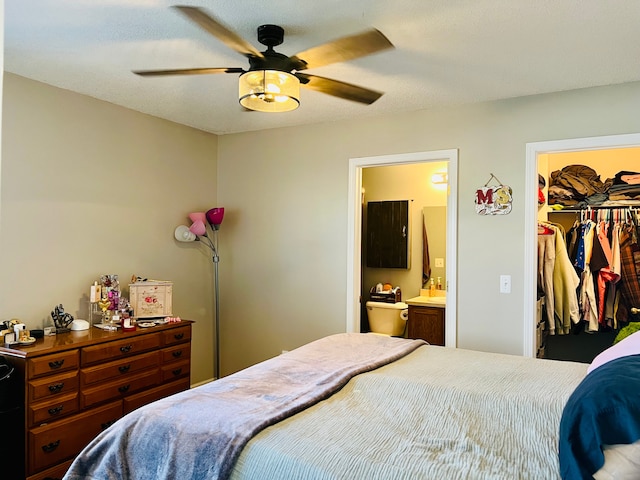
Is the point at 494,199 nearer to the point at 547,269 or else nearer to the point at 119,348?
the point at 547,269

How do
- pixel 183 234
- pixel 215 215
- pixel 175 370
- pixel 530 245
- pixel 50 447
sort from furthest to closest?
pixel 215 215 → pixel 183 234 → pixel 175 370 → pixel 530 245 → pixel 50 447

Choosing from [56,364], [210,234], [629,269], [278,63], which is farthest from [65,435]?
[629,269]

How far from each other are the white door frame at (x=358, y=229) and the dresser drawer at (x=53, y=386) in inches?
77.5

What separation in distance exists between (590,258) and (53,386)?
3.94 meters

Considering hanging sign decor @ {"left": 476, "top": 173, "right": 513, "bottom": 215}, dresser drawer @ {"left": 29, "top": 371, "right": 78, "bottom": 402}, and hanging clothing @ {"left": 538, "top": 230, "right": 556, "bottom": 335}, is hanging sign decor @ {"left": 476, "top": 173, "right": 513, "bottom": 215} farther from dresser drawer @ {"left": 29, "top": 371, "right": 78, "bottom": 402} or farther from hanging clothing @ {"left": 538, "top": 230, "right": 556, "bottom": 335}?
dresser drawer @ {"left": 29, "top": 371, "right": 78, "bottom": 402}

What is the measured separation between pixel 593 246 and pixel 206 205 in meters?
3.32

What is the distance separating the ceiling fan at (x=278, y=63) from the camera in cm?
190

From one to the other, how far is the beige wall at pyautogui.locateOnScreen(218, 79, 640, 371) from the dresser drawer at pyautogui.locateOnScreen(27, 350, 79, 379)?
1724mm

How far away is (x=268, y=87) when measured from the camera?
2094 millimetres

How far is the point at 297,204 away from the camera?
405cm

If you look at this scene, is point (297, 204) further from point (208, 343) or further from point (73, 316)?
point (73, 316)

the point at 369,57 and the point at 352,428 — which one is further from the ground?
the point at 369,57

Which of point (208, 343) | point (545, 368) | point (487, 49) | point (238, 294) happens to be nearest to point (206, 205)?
point (238, 294)

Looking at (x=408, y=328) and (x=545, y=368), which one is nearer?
(x=545, y=368)
